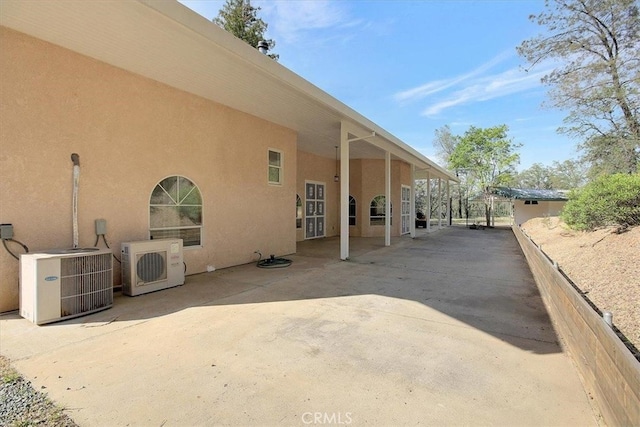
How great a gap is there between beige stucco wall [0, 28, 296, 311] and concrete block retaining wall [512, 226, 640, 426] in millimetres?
6213

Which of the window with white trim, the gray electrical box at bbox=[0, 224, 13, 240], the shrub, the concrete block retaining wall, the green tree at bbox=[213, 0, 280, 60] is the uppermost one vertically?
the green tree at bbox=[213, 0, 280, 60]

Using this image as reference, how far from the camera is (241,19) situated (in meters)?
18.4

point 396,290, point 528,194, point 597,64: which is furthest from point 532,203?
point 396,290

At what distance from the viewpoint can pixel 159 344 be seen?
3.14 metres

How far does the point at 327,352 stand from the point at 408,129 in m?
31.2

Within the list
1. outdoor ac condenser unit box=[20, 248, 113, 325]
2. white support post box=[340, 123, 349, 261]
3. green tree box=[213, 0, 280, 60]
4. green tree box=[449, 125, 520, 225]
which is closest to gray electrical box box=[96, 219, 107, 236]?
outdoor ac condenser unit box=[20, 248, 113, 325]

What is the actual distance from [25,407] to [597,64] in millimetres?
18243

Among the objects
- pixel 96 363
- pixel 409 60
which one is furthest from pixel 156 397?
pixel 409 60

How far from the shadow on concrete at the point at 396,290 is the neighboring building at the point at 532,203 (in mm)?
15480

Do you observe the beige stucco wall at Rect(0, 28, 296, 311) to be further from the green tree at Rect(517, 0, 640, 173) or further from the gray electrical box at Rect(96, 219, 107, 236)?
the green tree at Rect(517, 0, 640, 173)

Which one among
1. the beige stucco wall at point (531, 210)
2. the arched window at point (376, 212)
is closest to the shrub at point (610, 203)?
the arched window at point (376, 212)

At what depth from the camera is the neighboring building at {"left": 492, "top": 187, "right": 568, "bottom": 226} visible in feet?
69.1

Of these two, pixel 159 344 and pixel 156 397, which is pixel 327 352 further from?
pixel 159 344

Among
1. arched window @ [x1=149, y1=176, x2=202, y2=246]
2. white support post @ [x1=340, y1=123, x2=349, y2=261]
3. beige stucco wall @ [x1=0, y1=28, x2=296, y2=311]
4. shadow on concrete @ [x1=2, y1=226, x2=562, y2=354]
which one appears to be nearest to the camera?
shadow on concrete @ [x1=2, y1=226, x2=562, y2=354]
